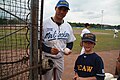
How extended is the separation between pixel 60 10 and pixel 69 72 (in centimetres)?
439

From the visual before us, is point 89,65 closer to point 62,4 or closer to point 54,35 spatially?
point 54,35

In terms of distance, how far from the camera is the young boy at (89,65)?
8.85 feet

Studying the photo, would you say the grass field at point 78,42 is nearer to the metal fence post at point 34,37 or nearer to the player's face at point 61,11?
the player's face at point 61,11

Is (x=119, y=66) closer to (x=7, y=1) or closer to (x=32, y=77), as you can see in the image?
(x=32, y=77)

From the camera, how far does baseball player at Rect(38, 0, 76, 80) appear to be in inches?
121

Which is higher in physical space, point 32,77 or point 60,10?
point 60,10

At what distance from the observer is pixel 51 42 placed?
122 inches

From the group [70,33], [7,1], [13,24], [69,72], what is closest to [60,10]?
[70,33]

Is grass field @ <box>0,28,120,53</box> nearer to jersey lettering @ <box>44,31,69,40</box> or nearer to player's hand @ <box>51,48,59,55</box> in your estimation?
jersey lettering @ <box>44,31,69,40</box>

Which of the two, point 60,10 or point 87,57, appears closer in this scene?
point 87,57

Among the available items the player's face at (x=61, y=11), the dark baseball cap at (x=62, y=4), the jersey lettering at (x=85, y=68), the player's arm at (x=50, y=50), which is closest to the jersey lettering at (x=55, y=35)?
the player's arm at (x=50, y=50)

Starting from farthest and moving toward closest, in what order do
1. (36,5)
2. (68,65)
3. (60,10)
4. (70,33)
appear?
(68,65) → (70,33) → (60,10) → (36,5)

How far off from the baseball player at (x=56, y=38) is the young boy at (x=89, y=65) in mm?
342

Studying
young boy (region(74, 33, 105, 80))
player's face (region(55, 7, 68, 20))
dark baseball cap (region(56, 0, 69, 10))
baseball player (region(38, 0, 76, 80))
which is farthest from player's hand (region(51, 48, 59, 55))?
dark baseball cap (region(56, 0, 69, 10))
